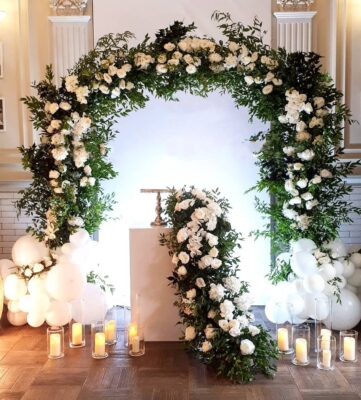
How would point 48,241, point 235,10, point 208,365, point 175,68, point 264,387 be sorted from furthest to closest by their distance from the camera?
point 235,10
point 48,241
point 175,68
point 208,365
point 264,387

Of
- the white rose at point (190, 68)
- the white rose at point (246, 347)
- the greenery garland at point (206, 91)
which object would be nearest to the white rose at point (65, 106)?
the greenery garland at point (206, 91)

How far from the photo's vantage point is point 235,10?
5.67 metres

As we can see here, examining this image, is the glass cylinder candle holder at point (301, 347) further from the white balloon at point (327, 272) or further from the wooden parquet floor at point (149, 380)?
the white balloon at point (327, 272)

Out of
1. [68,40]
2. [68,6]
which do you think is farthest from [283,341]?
[68,6]

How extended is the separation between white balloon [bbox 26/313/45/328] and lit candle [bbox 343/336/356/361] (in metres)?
2.54

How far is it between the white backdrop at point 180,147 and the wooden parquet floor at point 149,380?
1.73 meters

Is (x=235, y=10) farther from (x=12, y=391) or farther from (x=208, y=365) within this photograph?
(x=12, y=391)

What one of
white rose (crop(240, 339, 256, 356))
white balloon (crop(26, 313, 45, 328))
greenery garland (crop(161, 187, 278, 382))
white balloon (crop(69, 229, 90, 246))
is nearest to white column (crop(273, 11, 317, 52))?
greenery garland (crop(161, 187, 278, 382))

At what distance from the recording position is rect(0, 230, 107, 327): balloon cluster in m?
4.66

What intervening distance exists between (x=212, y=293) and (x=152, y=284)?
2.39 feet

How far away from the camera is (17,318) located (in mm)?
5109

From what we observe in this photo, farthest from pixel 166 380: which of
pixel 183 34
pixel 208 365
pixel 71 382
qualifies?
pixel 183 34

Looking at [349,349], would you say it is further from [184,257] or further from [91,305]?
[91,305]

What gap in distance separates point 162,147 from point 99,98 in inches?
49.3
